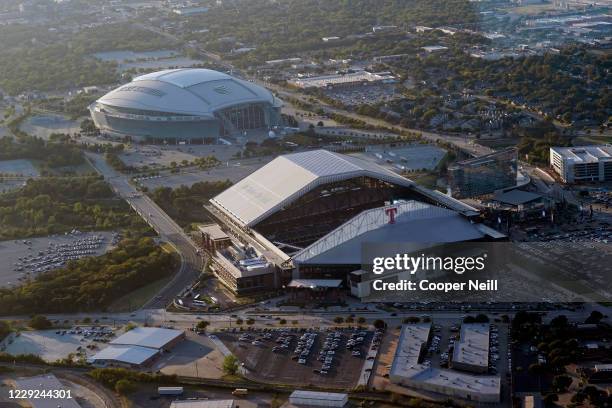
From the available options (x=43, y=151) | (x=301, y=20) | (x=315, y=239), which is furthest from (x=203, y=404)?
(x=301, y=20)

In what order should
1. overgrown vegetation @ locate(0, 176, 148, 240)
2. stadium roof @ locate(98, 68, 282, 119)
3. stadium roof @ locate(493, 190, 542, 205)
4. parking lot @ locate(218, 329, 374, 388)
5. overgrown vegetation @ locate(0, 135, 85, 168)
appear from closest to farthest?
parking lot @ locate(218, 329, 374, 388), stadium roof @ locate(493, 190, 542, 205), overgrown vegetation @ locate(0, 176, 148, 240), overgrown vegetation @ locate(0, 135, 85, 168), stadium roof @ locate(98, 68, 282, 119)

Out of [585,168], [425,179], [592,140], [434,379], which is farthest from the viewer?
[592,140]

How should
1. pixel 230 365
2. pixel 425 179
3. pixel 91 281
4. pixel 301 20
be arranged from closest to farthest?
1. pixel 230 365
2. pixel 91 281
3. pixel 425 179
4. pixel 301 20

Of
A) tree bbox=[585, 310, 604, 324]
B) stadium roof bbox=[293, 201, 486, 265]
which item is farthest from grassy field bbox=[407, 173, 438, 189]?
tree bbox=[585, 310, 604, 324]

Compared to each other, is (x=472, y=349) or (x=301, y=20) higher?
(x=472, y=349)

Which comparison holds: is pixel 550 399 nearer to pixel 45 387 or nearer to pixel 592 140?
pixel 45 387

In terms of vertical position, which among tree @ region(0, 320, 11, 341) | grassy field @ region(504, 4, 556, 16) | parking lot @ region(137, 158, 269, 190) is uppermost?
tree @ region(0, 320, 11, 341)

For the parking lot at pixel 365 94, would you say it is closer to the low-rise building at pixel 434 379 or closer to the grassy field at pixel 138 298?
the grassy field at pixel 138 298

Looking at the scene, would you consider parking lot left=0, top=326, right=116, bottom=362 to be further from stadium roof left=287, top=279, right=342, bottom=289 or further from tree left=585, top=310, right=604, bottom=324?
tree left=585, top=310, right=604, bottom=324
